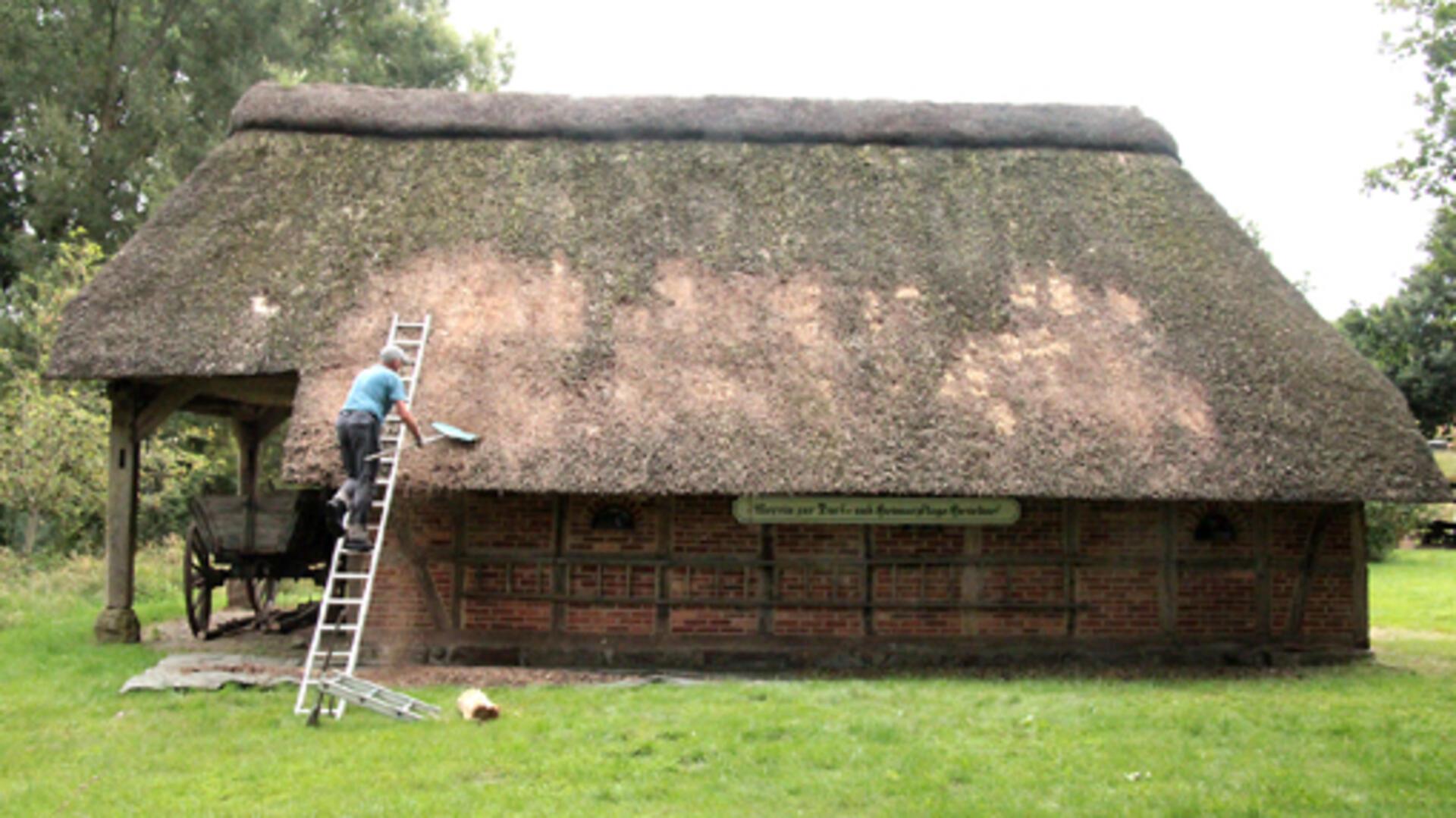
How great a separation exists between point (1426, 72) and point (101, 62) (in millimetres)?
23407

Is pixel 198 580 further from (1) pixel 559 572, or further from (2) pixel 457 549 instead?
(1) pixel 559 572

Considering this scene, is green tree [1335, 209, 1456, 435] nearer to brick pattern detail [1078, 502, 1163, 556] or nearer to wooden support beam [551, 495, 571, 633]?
brick pattern detail [1078, 502, 1163, 556]

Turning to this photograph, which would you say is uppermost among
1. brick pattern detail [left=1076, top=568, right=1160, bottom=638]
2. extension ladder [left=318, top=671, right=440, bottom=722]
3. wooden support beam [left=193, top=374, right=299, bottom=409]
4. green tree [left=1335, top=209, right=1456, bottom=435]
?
green tree [left=1335, top=209, right=1456, bottom=435]

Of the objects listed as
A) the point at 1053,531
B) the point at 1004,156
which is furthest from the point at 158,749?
the point at 1004,156

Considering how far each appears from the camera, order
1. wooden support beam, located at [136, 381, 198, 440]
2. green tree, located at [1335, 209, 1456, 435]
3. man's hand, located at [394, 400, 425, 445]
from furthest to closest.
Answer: green tree, located at [1335, 209, 1456, 435]
wooden support beam, located at [136, 381, 198, 440]
man's hand, located at [394, 400, 425, 445]

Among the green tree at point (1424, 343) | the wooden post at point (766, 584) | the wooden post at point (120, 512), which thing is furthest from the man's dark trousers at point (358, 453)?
the green tree at point (1424, 343)

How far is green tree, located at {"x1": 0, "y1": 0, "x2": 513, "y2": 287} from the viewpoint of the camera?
76.0 feet

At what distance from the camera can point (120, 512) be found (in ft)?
36.8

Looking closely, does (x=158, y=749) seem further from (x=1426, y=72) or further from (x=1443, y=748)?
(x=1426, y=72)

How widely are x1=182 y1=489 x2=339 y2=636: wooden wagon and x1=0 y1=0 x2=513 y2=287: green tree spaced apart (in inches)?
513

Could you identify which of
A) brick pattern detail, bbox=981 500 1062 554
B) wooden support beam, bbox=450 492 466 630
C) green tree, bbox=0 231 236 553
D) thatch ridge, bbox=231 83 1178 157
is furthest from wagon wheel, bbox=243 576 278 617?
brick pattern detail, bbox=981 500 1062 554

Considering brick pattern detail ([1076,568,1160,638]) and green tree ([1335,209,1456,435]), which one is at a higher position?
green tree ([1335,209,1456,435])

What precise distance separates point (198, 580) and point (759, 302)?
20.7 ft

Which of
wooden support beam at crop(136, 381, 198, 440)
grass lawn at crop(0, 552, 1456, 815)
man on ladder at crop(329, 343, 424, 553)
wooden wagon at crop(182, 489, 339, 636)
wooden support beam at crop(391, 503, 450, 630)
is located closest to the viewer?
grass lawn at crop(0, 552, 1456, 815)
